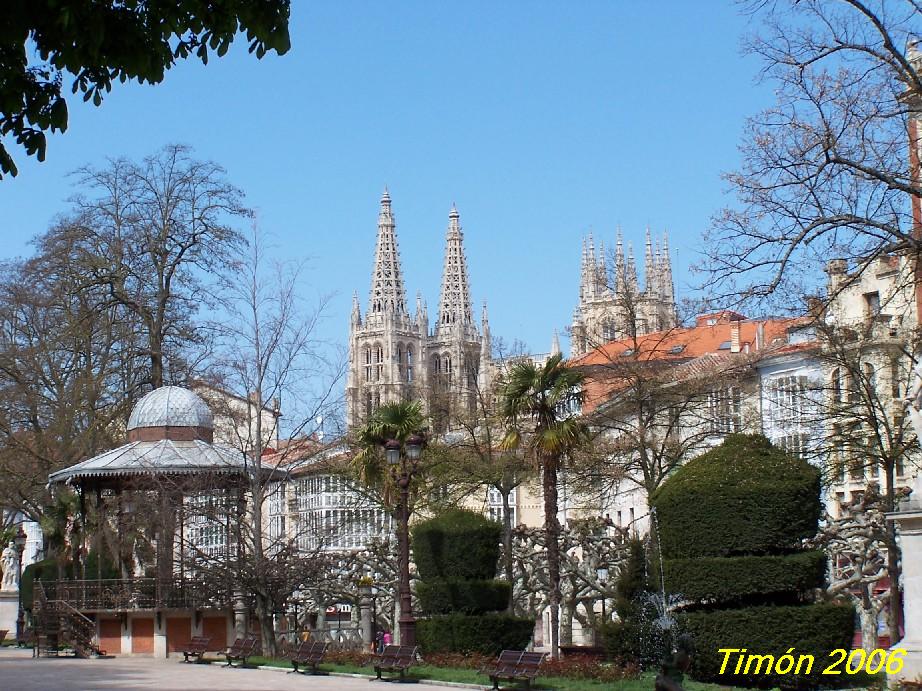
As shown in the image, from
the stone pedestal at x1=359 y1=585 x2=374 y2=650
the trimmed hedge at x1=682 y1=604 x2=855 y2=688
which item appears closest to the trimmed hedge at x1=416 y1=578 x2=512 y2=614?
the stone pedestal at x1=359 y1=585 x2=374 y2=650

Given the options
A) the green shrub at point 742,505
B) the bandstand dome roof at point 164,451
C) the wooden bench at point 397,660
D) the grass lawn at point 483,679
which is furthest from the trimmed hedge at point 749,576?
the bandstand dome roof at point 164,451

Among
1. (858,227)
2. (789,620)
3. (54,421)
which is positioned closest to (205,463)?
(54,421)

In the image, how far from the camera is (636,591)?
2645cm

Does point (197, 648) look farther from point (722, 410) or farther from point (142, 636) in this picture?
point (722, 410)

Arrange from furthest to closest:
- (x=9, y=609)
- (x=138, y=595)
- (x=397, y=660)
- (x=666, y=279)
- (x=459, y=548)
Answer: (x=666, y=279) < (x=9, y=609) < (x=138, y=595) < (x=459, y=548) < (x=397, y=660)

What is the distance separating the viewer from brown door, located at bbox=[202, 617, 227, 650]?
3766cm

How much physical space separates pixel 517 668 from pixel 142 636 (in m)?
17.2

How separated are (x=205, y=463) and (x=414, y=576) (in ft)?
22.1

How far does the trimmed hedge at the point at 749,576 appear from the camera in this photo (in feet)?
71.5

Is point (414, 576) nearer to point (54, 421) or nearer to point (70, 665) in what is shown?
point (70, 665)

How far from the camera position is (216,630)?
1491 inches

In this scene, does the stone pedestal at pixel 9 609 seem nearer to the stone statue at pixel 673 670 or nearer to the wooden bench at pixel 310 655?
the wooden bench at pixel 310 655

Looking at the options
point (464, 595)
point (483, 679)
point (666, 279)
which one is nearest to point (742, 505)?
point (483, 679)

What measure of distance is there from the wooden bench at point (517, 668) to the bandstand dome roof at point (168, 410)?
16.6 m
